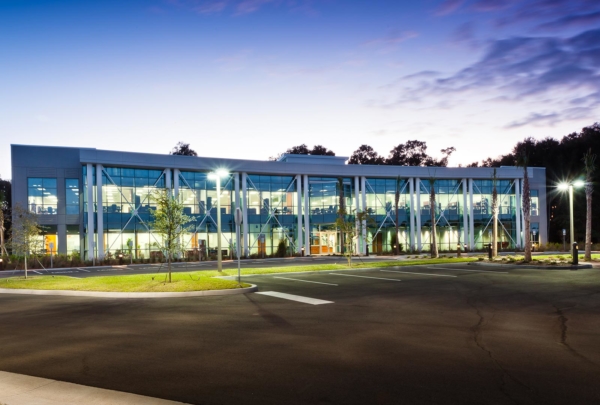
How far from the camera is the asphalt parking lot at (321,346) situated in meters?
6.41

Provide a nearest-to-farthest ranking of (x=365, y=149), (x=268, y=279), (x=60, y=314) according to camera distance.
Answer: (x=60, y=314), (x=268, y=279), (x=365, y=149)

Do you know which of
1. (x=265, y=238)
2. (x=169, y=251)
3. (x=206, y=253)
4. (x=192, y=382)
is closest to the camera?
(x=192, y=382)

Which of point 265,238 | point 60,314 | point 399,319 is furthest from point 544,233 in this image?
point 60,314

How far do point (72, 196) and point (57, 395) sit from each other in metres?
40.5

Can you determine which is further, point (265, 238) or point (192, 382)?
point (265, 238)

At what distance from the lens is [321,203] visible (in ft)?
168

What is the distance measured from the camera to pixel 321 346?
8883mm

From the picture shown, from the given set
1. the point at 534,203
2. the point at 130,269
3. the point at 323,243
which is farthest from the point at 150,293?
the point at 534,203

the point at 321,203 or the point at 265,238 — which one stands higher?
the point at 321,203

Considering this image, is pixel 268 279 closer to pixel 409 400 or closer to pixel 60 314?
pixel 60 314

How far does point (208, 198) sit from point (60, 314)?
33954 millimetres

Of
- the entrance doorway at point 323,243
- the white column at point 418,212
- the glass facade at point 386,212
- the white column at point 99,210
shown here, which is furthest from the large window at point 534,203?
the white column at point 99,210

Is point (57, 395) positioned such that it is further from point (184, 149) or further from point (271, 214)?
point (184, 149)

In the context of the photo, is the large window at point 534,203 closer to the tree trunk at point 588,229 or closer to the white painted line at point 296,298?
the tree trunk at point 588,229
